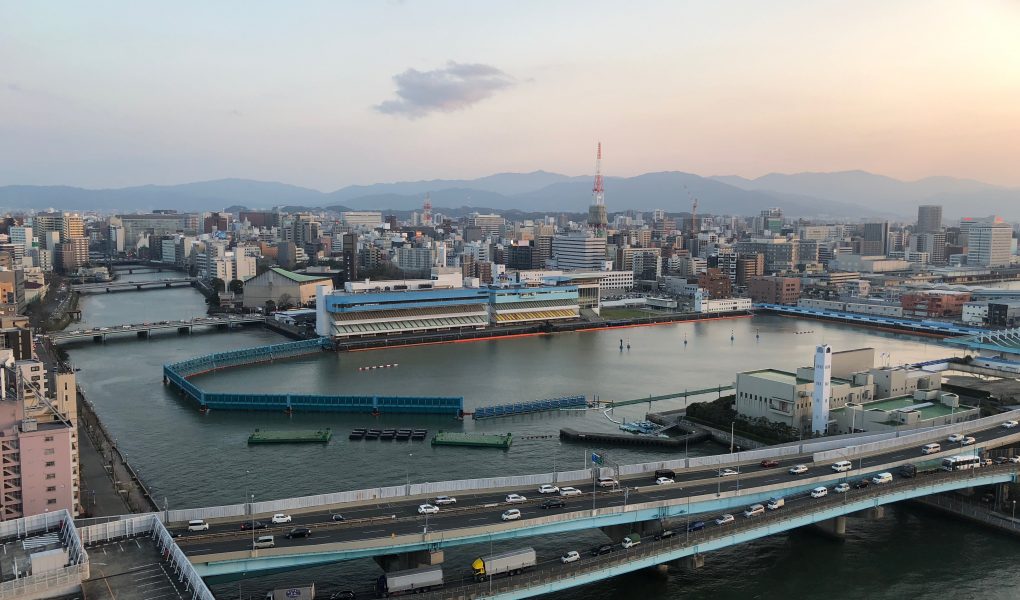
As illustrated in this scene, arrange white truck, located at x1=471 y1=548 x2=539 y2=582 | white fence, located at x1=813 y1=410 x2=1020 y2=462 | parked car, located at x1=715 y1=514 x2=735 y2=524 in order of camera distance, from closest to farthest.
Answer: white truck, located at x1=471 y1=548 x2=539 y2=582 < parked car, located at x1=715 y1=514 x2=735 y2=524 < white fence, located at x1=813 y1=410 x2=1020 y2=462

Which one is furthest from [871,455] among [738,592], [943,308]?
[943,308]

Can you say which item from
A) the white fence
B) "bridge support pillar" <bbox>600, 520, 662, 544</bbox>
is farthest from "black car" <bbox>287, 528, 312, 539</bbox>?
the white fence

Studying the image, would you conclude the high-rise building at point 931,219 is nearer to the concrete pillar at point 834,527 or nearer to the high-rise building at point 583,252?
the high-rise building at point 583,252

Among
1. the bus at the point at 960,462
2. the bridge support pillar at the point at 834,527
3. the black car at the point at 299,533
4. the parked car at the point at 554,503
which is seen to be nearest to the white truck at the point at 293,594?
the black car at the point at 299,533

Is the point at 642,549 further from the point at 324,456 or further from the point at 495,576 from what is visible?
the point at 324,456

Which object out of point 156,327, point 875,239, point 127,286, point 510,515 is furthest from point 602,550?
point 875,239

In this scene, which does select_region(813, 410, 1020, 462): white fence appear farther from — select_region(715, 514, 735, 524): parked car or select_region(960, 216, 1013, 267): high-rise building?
select_region(960, 216, 1013, 267): high-rise building

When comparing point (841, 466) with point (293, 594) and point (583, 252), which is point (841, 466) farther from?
point (583, 252)
